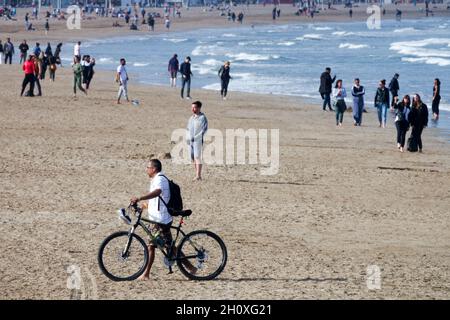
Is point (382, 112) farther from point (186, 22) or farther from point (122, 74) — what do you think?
point (186, 22)

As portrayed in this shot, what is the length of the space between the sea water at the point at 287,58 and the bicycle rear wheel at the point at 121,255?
17.3 m

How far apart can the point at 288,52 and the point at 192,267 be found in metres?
57.3

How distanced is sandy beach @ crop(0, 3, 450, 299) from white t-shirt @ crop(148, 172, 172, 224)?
2.35ft

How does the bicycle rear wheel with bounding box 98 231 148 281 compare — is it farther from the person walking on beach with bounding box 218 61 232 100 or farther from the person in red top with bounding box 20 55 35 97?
the person walking on beach with bounding box 218 61 232 100

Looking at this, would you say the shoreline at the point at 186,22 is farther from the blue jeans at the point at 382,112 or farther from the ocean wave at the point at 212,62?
the blue jeans at the point at 382,112

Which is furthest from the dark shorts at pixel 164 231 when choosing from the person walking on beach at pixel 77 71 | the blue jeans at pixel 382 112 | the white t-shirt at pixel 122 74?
the person walking on beach at pixel 77 71

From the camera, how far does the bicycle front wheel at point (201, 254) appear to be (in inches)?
463

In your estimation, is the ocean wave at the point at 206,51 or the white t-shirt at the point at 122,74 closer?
the white t-shirt at the point at 122,74

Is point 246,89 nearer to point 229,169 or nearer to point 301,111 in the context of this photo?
point 301,111

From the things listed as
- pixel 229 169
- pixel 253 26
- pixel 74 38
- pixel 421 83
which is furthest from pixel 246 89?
pixel 253 26

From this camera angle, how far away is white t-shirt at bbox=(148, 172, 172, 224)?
11.5 m

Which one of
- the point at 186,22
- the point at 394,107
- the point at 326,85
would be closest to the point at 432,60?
the point at 326,85

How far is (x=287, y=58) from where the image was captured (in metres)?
61.5

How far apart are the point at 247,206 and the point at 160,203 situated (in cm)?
493
